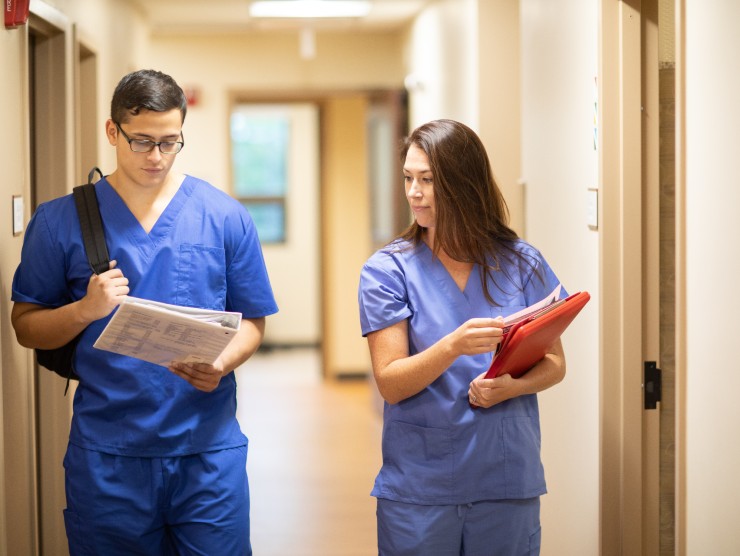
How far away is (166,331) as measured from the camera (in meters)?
1.92

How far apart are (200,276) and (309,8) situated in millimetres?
3659

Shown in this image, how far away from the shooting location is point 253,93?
7.18 meters

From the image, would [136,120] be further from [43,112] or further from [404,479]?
[43,112]

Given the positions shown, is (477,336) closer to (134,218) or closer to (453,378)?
(453,378)

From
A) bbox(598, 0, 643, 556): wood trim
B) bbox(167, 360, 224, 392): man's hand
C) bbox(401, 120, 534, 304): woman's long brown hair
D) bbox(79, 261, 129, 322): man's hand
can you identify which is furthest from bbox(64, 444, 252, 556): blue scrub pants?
bbox(598, 0, 643, 556): wood trim

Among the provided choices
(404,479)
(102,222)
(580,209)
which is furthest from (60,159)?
(404,479)

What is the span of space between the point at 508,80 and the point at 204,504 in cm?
243

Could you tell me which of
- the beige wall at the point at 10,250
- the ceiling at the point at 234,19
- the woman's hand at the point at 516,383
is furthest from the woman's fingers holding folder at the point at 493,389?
the ceiling at the point at 234,19

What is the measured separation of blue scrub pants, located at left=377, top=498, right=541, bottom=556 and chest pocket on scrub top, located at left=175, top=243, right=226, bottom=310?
539 mm

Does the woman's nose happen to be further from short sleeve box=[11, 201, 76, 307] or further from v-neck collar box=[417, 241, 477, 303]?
short sleeve box=[11, 201, 76, 307]

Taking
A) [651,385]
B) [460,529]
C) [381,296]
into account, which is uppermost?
[381,296]

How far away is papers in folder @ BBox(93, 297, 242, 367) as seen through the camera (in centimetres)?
188

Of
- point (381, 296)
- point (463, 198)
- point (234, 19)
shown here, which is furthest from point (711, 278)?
point (234, 19)

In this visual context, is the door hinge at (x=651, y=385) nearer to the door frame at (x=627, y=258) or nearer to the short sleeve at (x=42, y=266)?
the door frame at (x=627, y=258)
